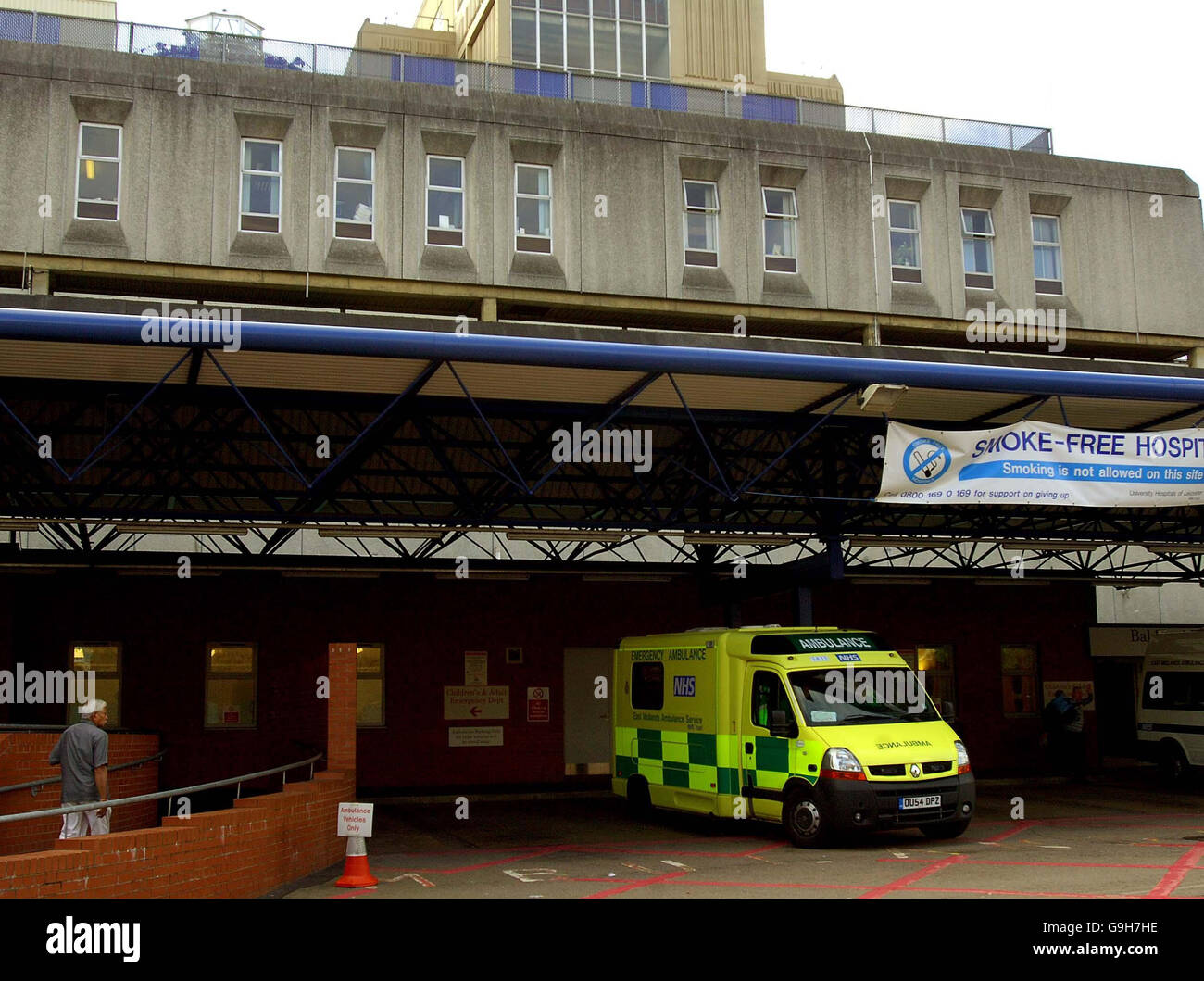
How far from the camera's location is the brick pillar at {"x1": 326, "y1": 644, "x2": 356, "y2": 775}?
14344mm

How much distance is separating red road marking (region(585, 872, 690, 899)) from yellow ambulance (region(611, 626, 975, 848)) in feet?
7.07

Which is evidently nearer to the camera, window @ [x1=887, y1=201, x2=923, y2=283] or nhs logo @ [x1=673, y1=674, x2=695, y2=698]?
nhs logo @ [x1=673, y1=674, x2=695, y2=698]

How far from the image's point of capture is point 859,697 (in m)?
14.9

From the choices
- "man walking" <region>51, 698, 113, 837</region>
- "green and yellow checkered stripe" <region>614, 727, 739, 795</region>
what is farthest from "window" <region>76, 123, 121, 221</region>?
"man walking" <region>51, 698, 113, 837</region>

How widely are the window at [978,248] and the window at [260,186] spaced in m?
18.9

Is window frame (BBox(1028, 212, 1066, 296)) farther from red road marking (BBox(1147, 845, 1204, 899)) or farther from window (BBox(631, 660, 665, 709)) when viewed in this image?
red road marking (BBox(1147, 845, 1204, 899))

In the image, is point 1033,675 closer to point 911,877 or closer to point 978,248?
point 978,248

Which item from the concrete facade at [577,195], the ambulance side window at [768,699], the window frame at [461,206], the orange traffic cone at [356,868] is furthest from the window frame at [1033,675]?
the orange traffic cone at [356,868]

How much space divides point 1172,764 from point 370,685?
49.1 feet

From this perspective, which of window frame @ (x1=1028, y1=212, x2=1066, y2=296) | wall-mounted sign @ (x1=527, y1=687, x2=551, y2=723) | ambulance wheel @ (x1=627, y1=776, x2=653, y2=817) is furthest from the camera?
window frame @ (x1=1028, y1=212, x2=1066, y2=296)

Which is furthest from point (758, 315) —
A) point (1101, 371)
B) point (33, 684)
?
point (33, 684)

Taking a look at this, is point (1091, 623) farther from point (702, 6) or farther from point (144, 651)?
point (702, 6)

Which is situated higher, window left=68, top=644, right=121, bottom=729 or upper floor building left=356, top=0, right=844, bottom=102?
upper floor building left=356, top=0, right=844, bottom=102

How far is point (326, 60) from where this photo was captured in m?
33.0
